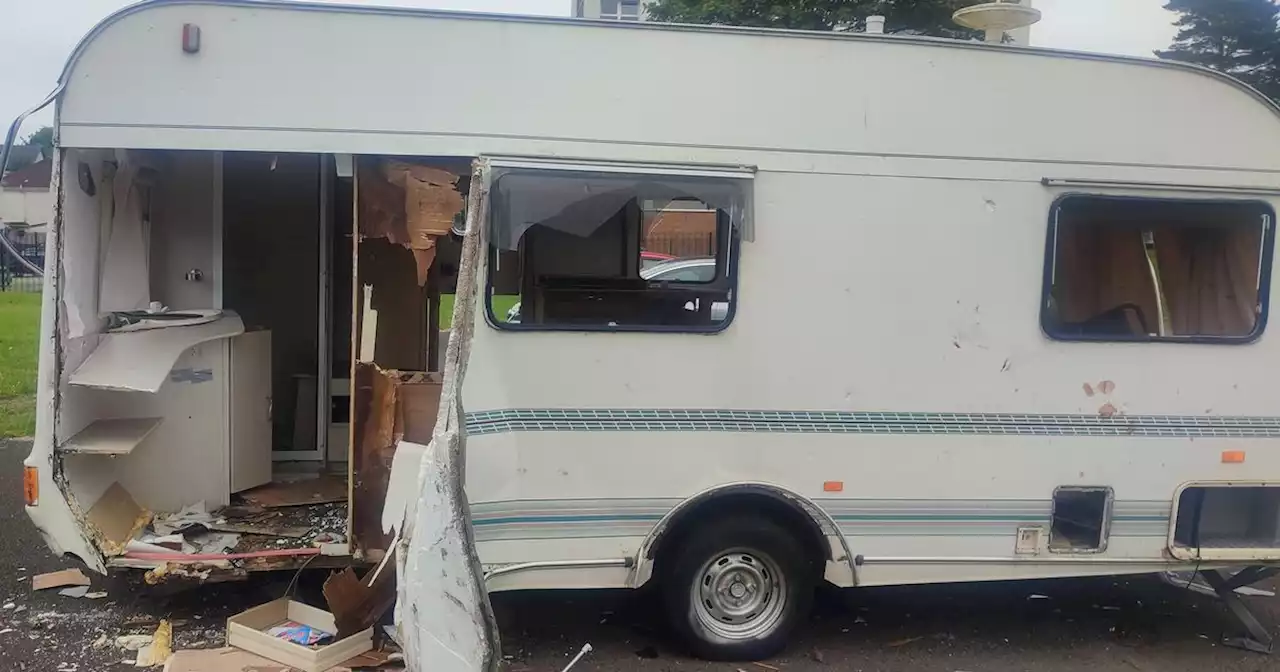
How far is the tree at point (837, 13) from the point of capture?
11.4m

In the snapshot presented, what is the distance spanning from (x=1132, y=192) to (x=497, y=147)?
3109mm

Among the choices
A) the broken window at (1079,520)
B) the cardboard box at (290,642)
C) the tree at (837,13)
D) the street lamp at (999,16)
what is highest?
the tree at (837,13)

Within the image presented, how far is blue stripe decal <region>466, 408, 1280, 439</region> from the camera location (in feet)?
14.4

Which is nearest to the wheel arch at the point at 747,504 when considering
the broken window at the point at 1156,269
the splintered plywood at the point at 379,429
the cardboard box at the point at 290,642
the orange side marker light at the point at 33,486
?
the splintered plywood at the point at 379,429

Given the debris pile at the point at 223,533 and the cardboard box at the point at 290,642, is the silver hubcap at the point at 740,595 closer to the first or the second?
the cardboard box at the point at 290,642

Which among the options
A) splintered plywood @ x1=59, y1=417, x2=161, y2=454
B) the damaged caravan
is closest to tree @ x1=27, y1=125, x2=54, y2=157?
the damaged caravan

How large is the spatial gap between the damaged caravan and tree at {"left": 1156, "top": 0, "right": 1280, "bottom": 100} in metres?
22.4

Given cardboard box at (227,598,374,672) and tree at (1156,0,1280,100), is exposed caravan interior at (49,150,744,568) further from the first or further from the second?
tree at (1156,0,1280,100)

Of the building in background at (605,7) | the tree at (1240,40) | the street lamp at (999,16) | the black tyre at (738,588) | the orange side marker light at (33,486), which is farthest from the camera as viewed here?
the tree at (1240,40)

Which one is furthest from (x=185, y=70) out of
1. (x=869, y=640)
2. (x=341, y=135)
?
(x=869, y=640)

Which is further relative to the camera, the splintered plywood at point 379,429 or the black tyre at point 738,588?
the splintered plywood at point 379,429

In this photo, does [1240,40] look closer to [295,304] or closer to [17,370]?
[295,304]

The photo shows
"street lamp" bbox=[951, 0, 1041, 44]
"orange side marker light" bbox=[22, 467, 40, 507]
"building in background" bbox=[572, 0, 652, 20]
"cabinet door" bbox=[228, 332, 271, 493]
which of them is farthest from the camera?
"building in background" bbox=[572, 0, 652, 20]

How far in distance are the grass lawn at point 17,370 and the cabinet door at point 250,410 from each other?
3.09 meters
